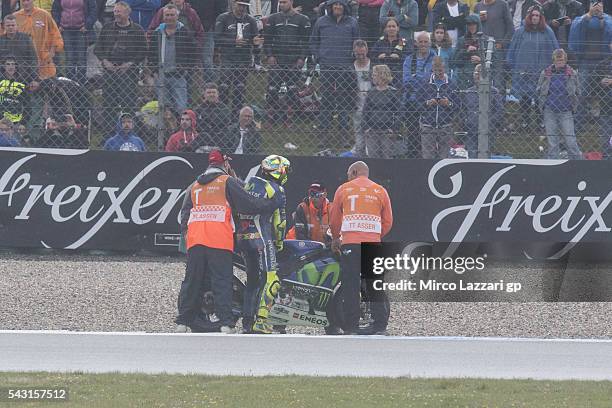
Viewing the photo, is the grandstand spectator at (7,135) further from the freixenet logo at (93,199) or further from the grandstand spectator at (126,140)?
the grandstand spectator at (126,140)

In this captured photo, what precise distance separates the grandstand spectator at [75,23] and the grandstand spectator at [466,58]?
14.0 feet

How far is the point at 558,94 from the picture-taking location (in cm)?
1314

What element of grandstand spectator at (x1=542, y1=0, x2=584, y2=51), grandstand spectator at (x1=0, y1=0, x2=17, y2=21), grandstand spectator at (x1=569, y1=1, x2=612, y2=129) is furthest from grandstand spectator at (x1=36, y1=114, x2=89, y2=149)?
grandstand spectator at (x1=542, y1=0, x2=584, y2=51)

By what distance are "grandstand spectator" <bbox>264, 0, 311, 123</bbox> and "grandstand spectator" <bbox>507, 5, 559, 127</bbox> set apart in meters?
2.37

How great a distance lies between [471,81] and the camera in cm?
1322

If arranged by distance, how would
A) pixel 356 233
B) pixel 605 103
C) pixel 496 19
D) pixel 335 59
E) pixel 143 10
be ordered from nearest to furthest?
pixel 356 233
pixel 605 103
pixel 335 59
pixel 496 19
pixel 143 10

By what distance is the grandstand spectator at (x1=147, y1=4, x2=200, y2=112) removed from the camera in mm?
13406

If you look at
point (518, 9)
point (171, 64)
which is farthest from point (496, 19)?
point (171, 64)

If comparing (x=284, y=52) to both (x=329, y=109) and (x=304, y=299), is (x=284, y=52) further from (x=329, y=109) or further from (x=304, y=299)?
(x=304, y=299)

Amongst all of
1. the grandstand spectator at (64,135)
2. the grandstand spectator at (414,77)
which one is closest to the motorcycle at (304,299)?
the grandstand spectator at (414,77)

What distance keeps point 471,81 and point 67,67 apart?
4.39m

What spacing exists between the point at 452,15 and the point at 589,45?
196cm

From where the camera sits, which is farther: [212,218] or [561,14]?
[561,14]

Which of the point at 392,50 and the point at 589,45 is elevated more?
the point at 589,45
